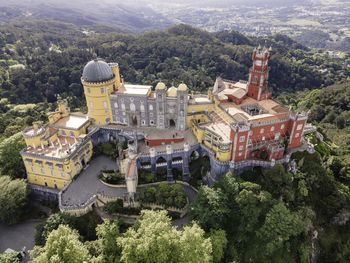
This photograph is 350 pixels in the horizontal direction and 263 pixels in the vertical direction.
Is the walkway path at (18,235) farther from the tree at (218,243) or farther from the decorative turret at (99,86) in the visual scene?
the tree at (218,243)

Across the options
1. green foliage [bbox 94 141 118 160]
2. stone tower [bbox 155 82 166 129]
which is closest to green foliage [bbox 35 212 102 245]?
green foliage [bbox 94 141 118 160]

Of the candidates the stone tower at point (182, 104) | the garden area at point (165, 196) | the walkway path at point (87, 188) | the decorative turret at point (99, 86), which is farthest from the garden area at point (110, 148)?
the garden area at point (165, 196)

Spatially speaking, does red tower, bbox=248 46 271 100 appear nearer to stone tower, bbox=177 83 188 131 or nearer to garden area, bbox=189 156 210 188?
stone tower, bbox=177 83 188 131

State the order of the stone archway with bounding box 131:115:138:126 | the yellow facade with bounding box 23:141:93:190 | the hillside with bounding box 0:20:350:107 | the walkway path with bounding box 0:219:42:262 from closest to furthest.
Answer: the walkway path with bounding box 0:219:42:262 < the yellow facade with bounding box 23:141:93:190 < the stone archway with bounding box 131:115:138:126 < the hillside with bounding box 0:20:350:107

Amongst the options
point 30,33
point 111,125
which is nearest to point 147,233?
point 111,125

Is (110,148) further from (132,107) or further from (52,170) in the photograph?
(52,170)

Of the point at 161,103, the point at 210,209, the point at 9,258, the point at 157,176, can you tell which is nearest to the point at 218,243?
the point at 210,209
